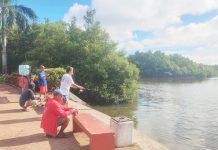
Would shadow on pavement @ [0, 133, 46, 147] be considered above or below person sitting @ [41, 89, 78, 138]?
below

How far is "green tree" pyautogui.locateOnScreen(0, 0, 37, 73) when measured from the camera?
1284 inches

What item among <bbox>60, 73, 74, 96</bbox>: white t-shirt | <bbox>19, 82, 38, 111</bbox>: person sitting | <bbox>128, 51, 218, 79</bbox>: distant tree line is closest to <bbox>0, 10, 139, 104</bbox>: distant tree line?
<bbox>19, 82, 38, 111</bbox>: person sitting

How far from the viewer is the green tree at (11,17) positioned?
32.6m

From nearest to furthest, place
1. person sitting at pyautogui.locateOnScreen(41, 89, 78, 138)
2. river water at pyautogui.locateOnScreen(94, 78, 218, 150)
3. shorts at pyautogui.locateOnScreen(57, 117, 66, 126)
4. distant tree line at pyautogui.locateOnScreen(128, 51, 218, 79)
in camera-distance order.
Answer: person sitting at pyautogui.locateOnScreen(41, 89, 78, 138)
shorts at pyautogui.locateOnScreen(57, 117, 66, 126)
river water at pyautogui.locateOnScreen(94, 78, 218, 150)
distant tree line at pyautogui.locateOnScreen(128, 51, 218, 79)

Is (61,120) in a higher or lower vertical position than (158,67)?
lower

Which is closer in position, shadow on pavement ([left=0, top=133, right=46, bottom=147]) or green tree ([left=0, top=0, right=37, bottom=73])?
shadow on pavement ([left=0, top=133, right=46, bottom=147])

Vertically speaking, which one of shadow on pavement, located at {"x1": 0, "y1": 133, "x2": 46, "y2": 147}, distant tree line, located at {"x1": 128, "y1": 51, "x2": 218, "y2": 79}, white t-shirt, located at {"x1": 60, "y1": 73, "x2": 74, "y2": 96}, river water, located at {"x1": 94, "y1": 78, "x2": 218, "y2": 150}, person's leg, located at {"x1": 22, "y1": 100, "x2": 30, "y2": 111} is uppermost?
distant tree line, located at {"x1": 128, "y1": 51, "x2": 218, "y2": 79}

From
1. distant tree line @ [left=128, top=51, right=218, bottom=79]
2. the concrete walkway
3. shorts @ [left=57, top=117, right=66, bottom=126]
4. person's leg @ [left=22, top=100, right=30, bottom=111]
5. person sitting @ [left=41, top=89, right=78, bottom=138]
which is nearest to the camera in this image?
the concrete walkway

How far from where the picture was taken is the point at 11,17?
32.8 metres

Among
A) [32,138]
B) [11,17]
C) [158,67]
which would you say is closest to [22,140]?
[32,138]

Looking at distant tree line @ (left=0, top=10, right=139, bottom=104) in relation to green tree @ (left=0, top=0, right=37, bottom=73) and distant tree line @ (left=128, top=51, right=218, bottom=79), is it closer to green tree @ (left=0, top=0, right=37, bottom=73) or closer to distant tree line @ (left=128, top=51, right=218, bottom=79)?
green tree @ (left=0, top=0, right=37, bottom=73)

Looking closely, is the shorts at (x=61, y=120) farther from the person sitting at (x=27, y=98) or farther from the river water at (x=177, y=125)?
the river water at (x=177, y=125)

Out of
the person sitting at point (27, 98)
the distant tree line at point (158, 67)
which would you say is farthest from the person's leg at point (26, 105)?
the distant tree line at point (158, 67)

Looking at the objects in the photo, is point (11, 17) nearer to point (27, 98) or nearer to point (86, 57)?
point (86, 57)
